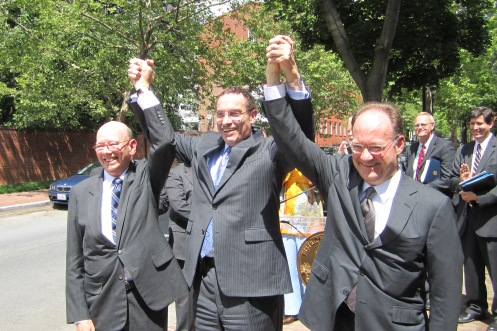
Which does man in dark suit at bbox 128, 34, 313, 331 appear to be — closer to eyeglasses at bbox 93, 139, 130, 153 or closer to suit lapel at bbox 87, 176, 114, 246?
eyeglasses at bbox 93, 139, 130, 153

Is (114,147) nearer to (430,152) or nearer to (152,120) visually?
(152,120)

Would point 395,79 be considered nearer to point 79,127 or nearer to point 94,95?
Result: point 94,95

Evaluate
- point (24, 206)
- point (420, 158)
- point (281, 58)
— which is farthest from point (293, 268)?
point (24, 206)

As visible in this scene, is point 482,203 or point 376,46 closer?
point 482,203

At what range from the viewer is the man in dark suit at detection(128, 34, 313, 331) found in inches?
104

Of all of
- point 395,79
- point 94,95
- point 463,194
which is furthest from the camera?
point 94,95

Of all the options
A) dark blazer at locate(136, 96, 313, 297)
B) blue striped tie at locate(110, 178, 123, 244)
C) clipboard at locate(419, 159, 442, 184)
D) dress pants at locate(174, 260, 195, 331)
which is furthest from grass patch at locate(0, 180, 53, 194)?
dark blazer at locate(136, 96, 313, 297)

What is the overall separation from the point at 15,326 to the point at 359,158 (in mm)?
4554

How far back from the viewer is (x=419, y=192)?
2139 millimetres

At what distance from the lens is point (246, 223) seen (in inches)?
105

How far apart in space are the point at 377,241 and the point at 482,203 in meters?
3.03

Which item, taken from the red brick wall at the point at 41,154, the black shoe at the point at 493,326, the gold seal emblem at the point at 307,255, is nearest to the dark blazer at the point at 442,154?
the black shoe at the point at 493,326

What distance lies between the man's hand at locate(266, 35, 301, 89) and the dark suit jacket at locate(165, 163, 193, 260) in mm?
2372

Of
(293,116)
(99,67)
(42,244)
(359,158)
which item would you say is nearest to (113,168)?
(293,116)
